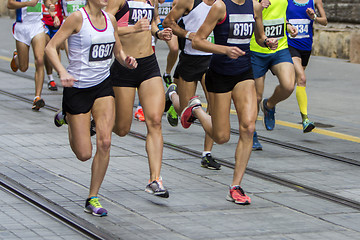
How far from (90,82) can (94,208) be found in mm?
975

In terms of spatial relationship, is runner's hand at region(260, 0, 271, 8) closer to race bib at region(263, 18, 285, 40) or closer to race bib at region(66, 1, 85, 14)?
race bib at region(263, 18, 285, 40)

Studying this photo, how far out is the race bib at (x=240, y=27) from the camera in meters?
7.28

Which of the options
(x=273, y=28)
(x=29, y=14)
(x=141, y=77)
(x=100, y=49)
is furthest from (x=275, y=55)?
(x=29, y=14)

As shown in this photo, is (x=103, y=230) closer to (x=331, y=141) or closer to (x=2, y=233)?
(x=2, y=233)

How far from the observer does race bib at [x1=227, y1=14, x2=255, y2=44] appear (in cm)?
728

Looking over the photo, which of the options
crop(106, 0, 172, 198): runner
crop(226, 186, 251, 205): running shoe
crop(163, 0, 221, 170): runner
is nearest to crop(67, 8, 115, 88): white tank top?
crop(106, 0, 172, 198): runner

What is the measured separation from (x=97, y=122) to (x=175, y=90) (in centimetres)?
299

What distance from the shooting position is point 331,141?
10516 millimetres

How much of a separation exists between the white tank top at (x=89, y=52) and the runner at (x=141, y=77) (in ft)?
2.19

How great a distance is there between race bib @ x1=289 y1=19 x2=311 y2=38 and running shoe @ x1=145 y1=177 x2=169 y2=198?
4.42 metres

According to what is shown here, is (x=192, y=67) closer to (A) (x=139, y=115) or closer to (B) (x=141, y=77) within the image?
(B) (x=141, y=77)

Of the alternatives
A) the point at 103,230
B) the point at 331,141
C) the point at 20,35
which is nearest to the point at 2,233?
the point at 103,230

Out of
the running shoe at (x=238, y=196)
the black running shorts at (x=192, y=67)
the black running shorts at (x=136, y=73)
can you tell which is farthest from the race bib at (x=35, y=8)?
the running shoe at (x=238, y=196)

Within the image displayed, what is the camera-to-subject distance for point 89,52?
21.8ft
